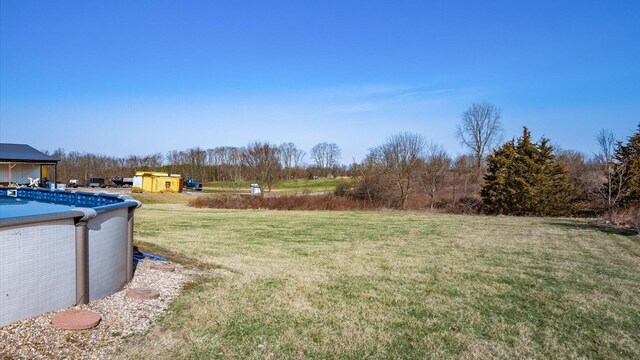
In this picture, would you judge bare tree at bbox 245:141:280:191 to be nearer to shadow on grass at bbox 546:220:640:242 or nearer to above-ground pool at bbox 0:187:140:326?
shadow on grass at bbox 546:220:640:242

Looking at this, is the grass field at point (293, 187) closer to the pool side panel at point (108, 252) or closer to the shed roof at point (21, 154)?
the shed roof at point (21, 154)

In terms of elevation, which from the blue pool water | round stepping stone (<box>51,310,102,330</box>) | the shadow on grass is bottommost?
the shadow on grass

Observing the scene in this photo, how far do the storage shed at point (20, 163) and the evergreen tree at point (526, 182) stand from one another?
76.1 feet

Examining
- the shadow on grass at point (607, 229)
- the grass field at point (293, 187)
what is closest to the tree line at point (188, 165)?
the grass field at point (293, 187)

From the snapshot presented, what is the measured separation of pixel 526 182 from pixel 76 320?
23218mm

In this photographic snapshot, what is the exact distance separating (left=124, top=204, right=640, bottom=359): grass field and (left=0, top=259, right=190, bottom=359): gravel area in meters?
0.20

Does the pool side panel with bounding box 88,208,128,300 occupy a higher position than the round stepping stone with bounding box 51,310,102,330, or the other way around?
the pool side panel with bounding box 88,208,128,300

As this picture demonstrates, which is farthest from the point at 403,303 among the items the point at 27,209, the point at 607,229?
the point at 607,229

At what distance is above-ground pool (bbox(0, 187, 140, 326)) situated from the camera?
11.1ft

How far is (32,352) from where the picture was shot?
10.4 feet

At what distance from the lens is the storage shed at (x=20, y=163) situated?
1947 centimetres

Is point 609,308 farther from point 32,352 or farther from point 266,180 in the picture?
point 266,180

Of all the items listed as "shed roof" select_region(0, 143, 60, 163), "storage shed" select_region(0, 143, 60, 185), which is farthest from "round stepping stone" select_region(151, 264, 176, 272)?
"shed roof" select_region(0, 143, 60, 163)

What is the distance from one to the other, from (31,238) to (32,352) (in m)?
0.93
